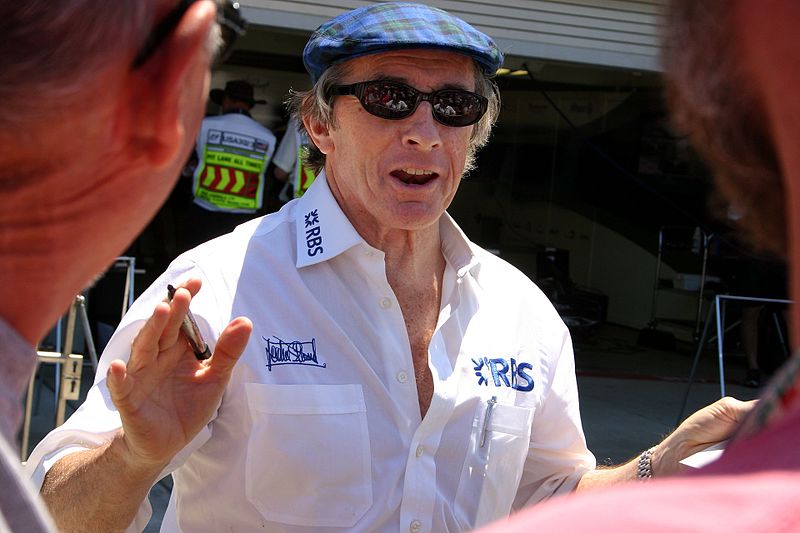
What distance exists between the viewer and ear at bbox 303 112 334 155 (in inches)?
101

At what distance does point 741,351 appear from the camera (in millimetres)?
10578

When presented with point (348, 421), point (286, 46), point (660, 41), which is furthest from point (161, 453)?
point (286, 46)

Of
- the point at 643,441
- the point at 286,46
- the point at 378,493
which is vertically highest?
the point at 286,46

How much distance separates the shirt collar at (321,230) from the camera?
7.45 ft

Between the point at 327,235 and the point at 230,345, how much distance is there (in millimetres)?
607

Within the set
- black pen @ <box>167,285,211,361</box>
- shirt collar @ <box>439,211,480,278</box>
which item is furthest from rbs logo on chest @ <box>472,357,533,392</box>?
black pen @ <box>167,285,211,361</box>

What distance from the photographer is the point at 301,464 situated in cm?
204

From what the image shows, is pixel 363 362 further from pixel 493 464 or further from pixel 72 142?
pixel 72 142

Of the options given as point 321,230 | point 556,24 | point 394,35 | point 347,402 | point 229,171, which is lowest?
point 347,402

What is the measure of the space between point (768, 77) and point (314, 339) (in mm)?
1564

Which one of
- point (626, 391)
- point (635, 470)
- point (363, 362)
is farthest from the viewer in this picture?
point (626, 391)

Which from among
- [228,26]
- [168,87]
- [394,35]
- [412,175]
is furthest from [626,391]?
[168,87]

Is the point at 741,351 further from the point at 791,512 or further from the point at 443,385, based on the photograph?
the point at 791,512

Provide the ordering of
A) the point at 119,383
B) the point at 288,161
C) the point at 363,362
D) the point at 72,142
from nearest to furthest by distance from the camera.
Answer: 1. the point at 72,142
2. the point at 119,383
3. the point at 363,362
4. the point at 288,161
